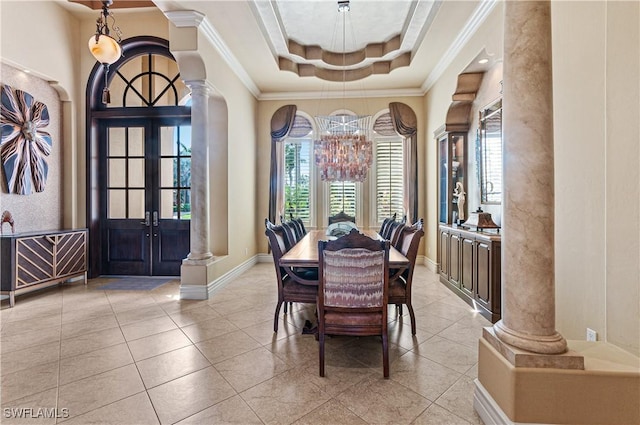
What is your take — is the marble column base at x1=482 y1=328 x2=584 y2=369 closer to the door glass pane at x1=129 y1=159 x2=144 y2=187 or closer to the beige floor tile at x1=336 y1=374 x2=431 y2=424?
the beige floor tile at x1=336 y1=374 x2=431 y2=424

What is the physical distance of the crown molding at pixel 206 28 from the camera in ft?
12.0

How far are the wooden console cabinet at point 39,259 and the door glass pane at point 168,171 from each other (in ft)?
4.63

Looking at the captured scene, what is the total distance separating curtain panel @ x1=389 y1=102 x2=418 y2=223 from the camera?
602 cm

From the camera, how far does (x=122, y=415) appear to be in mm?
1771

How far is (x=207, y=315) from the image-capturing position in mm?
3414

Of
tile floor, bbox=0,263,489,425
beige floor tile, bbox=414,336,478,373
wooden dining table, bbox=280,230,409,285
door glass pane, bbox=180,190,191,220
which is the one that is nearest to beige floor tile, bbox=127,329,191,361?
tile floor, bbox=0,263,489,425

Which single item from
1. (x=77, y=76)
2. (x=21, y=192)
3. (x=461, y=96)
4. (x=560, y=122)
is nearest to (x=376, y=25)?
(x=461, y=96)

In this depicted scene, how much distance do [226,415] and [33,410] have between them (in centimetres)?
122

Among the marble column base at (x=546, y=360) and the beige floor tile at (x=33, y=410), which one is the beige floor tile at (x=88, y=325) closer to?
the beige floor tile at (x=33, y=410)

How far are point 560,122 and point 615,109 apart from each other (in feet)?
1.59

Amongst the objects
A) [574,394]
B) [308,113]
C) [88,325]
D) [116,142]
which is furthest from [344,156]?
[116,142]

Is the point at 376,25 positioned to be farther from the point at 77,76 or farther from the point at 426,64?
the point at 77,76

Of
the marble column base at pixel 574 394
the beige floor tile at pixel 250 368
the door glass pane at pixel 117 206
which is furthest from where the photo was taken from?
the door glass pane at pixel 117 206

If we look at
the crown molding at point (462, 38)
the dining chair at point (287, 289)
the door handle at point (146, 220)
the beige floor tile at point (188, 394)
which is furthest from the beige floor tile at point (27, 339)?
the crown molding at point (462, 38)
